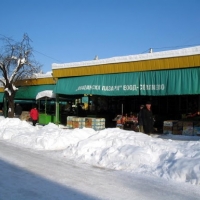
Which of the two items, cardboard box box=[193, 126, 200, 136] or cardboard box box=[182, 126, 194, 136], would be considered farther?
cardboard box box=[182, 126, 194, 136]

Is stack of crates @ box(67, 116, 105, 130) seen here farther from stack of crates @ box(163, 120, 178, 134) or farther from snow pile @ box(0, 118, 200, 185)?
snow pile @ box(0, 118, 200, 185)

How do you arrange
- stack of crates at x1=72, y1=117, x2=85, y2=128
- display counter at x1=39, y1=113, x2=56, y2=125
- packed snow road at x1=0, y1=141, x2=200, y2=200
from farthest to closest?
display counter at x1=39, y1=113, x2=56, y2=125 < stack of crates at x1=72, y1=117, x2=85, y2=128 < packed snow road at x1=0, y1=141, x2=200, y2=200

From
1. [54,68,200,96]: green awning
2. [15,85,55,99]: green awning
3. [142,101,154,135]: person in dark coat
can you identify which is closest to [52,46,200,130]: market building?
[54,68,200,96]: green awning

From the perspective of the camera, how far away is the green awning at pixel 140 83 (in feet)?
44.2

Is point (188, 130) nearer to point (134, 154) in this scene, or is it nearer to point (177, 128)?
point (177, 128)

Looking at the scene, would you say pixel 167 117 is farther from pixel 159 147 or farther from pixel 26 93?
pixel 26 93

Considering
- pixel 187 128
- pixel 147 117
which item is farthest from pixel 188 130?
pixel 147 117

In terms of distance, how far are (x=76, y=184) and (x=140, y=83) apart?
31.3ft

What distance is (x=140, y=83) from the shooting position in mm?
15078

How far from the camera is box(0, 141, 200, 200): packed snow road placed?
5.53 metres

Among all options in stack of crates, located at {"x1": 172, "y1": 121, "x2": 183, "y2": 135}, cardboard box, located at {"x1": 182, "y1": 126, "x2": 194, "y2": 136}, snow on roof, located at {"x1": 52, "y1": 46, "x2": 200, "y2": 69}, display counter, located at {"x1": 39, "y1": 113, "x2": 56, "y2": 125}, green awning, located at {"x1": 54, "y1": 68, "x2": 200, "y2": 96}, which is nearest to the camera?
snow on roof, located at {"x1": 52, "y1": 46, "x2": 200, "y2": 69}

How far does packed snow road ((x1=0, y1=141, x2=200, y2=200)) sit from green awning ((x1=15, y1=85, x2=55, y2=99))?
1559 cm

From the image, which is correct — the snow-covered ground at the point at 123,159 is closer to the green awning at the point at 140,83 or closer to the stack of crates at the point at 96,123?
the green awning at the point at 140,83

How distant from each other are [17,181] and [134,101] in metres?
15.3
